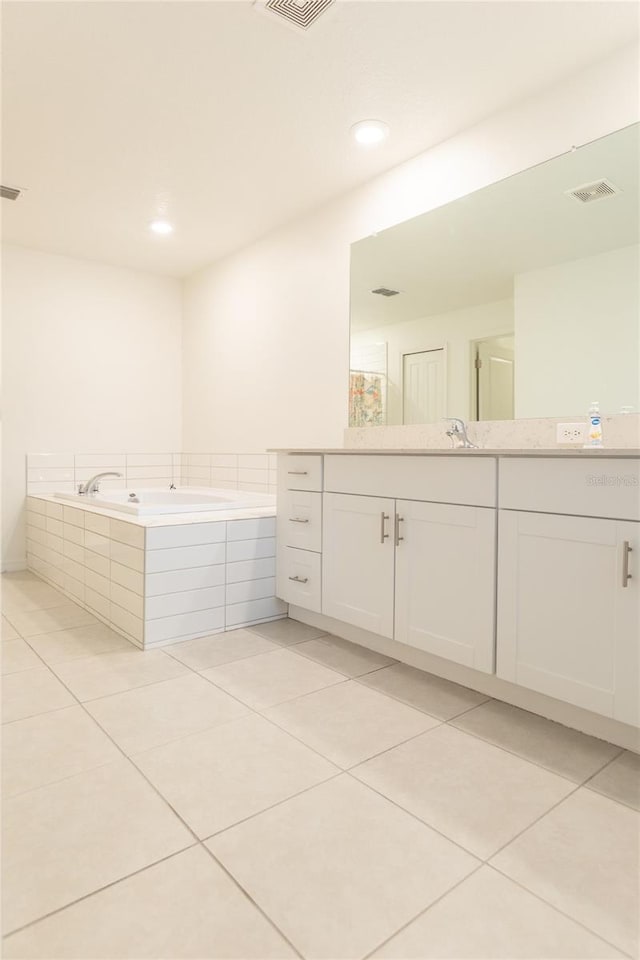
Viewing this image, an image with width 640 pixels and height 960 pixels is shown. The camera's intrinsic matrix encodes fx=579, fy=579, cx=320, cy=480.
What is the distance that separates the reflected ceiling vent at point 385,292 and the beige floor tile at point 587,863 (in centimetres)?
223

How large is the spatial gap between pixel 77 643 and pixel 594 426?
2226 millimetres

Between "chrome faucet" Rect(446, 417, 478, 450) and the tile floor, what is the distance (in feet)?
3.18

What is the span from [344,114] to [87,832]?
2597 mm

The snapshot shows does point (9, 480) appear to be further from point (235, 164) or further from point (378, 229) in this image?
point (378, 229)

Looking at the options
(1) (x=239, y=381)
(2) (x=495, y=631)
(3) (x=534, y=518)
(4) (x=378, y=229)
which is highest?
(4) (x=378, y=229)

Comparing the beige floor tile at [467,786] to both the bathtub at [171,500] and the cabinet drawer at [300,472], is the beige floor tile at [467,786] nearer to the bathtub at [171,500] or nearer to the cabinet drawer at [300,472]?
the cabinet drawer at [300,472]

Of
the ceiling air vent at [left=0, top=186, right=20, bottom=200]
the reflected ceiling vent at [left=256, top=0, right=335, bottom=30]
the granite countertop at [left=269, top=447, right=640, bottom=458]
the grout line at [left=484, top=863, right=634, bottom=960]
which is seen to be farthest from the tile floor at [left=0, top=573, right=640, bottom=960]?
the ceiling air vent at [left=0, top=186, right=20, bottom=200]

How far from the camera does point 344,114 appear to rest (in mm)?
2381

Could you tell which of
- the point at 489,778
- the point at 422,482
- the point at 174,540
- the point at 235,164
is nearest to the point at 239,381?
the point at 235,164

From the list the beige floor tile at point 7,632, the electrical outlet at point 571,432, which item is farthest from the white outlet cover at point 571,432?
the beige floor tile at point 7,632

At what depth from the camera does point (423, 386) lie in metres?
2.68

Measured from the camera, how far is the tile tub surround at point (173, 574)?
7.85ft

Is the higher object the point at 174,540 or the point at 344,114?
the point at 344,114

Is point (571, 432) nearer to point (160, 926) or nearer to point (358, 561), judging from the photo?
point (358, 561)
